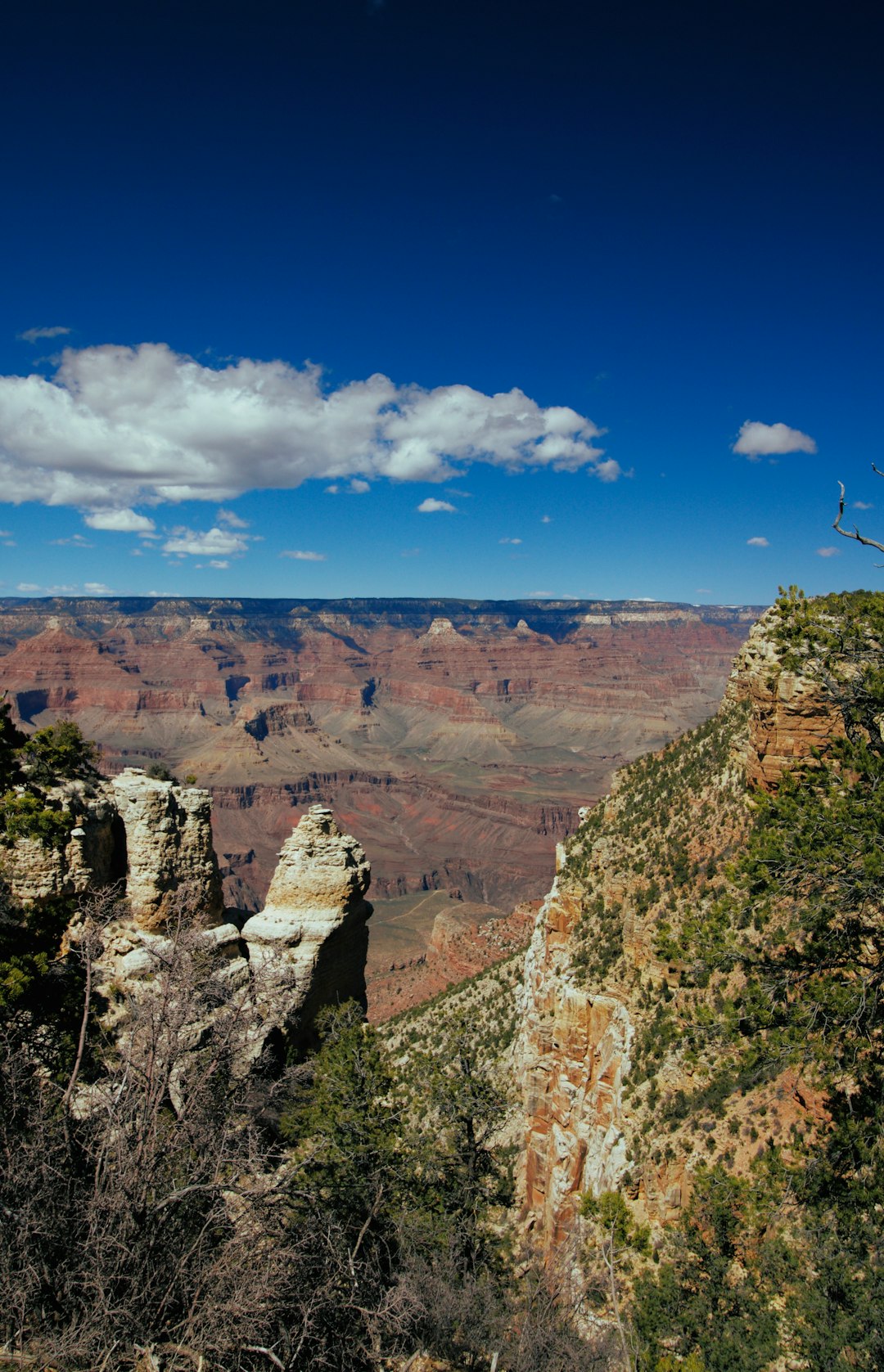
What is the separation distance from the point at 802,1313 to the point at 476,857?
143781 mm

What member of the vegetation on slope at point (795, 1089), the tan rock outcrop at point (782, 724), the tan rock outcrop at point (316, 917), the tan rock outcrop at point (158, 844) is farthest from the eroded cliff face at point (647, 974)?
the tan rock outcrop at point (158, 844)

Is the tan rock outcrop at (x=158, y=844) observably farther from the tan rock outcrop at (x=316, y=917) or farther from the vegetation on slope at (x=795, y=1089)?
the vegetation on slope at (x=795, y=1089)

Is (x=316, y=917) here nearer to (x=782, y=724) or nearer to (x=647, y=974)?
(x=647, y=974)

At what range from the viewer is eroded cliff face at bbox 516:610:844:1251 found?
14.9 metres

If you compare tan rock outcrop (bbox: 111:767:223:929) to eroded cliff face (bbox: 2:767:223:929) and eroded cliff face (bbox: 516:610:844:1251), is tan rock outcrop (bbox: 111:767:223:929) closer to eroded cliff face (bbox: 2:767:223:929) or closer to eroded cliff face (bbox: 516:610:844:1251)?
eroded cliff face (bbox: 2:767:223:929)

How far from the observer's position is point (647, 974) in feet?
61.4

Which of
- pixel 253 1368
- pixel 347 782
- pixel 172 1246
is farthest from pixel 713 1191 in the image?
pixel 347 782

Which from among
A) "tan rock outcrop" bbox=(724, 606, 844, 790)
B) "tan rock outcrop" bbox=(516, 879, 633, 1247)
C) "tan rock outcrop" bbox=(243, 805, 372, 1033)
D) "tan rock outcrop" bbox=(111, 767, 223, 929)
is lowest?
"tan rock outcrop" bbox=(516, 879, 633, 1247)

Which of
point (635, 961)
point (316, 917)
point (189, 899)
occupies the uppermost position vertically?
point (189, 899)

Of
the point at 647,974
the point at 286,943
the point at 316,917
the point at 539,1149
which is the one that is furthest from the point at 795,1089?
the point at 286,943

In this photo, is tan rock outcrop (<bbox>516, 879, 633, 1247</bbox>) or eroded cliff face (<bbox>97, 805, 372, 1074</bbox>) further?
tan rock outcrop (<bbox>516, 879, 633, 1247</bbox>)

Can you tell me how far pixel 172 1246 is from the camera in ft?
28.7

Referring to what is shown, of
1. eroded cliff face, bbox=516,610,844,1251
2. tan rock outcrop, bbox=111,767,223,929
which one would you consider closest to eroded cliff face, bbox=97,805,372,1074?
tan rock outcrop, bbox=111,767,223,929

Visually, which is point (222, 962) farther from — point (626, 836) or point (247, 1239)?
point (626, 836)
